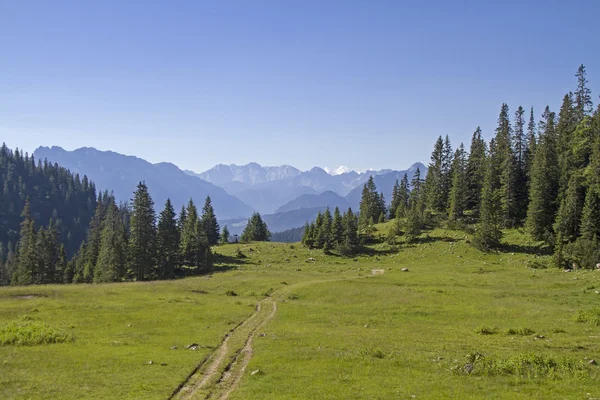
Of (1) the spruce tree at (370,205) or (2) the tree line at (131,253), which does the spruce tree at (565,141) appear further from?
(2) the tree line at (131,253)

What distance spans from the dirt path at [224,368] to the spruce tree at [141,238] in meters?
56.4

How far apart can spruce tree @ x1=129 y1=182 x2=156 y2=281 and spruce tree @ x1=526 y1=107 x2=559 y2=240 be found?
81670mm

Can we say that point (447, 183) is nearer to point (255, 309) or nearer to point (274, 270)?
point (274, 270)

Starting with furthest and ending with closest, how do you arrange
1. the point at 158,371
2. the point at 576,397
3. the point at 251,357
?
the point at 251,357
the point at 158,371
the point at 576,397

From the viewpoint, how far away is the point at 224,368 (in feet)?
75.7

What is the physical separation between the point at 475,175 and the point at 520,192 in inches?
531

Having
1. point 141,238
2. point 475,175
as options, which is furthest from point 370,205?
point 141,238

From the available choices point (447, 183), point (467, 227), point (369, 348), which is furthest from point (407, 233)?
point (369, 348)

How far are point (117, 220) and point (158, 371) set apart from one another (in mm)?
88022

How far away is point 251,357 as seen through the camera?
2520 cm

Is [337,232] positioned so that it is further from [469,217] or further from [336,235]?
[469,217]

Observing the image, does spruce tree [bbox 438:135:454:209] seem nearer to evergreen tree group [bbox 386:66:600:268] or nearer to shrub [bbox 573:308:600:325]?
evergreen tree group [bbox 386:66:600:268]

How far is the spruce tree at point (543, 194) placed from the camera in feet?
284

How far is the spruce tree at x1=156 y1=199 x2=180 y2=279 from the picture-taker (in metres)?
89.6
